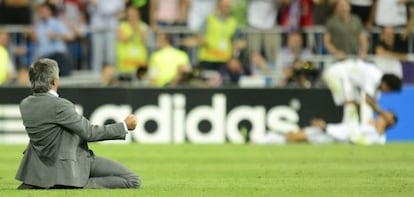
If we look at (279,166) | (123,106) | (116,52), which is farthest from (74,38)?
(279,166)

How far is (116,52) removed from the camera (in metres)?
23.7

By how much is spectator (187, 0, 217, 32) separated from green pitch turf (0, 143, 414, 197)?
151 inches

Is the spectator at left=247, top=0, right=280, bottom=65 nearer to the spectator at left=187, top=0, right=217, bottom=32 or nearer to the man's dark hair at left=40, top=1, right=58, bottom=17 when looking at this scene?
the spectator at left=187, top=0, right=217, bottom=32

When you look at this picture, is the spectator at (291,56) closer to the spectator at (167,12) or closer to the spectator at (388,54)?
the spectator at (388,54)

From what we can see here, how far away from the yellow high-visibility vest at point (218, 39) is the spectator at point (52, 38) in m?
2.69

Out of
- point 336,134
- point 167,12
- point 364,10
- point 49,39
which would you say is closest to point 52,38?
point 49,39

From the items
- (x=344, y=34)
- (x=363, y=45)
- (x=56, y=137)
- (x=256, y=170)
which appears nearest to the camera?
(x=56, y=137)

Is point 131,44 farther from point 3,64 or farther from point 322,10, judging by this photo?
point 322,10

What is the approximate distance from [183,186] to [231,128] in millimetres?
9167

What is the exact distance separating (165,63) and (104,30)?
148 cm

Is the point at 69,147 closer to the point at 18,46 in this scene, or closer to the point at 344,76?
the point at 344,76

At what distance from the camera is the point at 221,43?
23.5m

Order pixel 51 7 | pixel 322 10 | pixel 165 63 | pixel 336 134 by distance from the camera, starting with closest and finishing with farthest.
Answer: pixel 336 134
pixel 165 63
pixel 51 7
pixel 322 10

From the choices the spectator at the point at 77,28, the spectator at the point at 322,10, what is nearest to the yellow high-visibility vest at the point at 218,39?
the spectator at the point at 322,10
